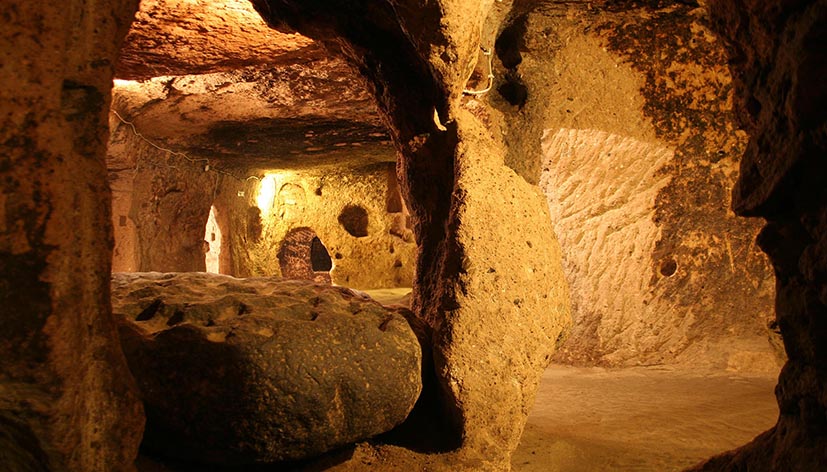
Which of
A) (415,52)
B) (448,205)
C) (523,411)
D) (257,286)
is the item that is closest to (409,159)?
(448,205)

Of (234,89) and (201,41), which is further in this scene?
(234,89)

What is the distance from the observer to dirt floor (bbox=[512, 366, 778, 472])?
1918 mm

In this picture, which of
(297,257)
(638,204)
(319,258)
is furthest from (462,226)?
(319,258)

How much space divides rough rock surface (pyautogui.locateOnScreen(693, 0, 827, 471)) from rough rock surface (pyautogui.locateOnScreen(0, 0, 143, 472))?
1319 mm

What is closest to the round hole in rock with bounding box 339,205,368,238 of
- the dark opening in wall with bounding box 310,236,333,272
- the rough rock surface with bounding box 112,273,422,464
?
the dark opening in wall with bounding box 310,236,333,272

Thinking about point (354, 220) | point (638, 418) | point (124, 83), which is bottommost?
point (638, 418)

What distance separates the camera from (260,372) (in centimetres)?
142

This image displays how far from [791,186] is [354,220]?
6.64m

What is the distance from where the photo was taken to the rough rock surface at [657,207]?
2.93 meters

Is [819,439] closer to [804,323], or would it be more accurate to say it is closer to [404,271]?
[804,323]

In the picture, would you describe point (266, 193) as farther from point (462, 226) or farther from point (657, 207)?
point (462, 226)

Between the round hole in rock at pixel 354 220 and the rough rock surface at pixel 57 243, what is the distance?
6.26m

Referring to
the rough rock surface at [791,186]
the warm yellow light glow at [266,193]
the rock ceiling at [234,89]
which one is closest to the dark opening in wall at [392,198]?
the rock ceiling at [234,89]

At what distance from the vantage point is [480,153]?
200 centimetres
